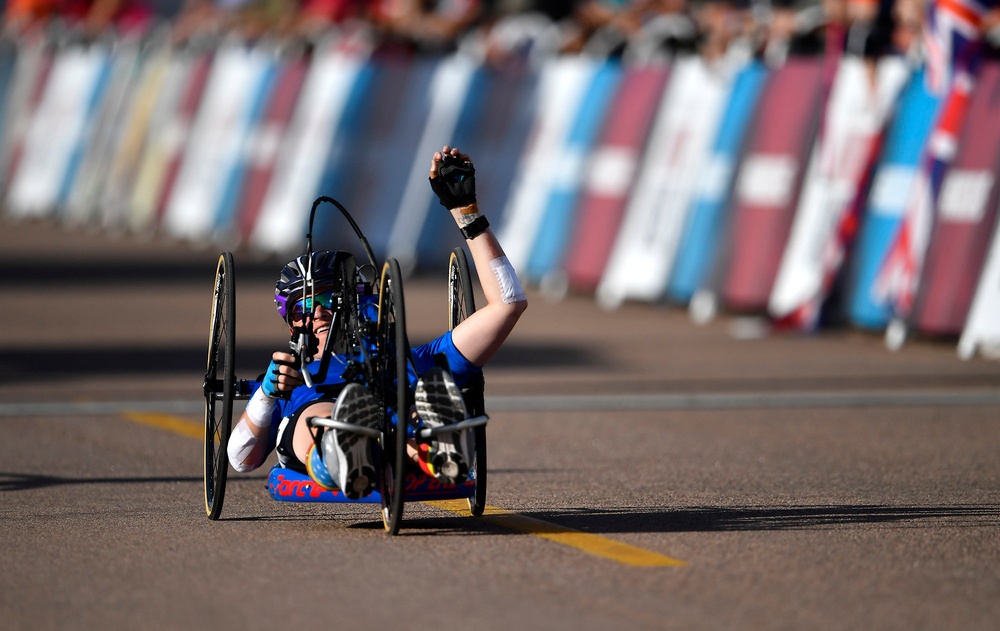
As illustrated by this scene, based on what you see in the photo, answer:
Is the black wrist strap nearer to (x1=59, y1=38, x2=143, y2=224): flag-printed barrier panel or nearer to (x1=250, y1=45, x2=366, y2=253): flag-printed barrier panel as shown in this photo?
(x1=250, y1=45, x2=366, y2=253): flag-printed barrier panel

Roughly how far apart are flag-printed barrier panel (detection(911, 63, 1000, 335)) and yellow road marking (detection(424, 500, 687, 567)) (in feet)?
22.1

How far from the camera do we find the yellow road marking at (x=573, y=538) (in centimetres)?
642

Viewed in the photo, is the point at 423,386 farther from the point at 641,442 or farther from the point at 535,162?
the point at 535,162

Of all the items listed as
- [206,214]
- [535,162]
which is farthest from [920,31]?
[206,214]

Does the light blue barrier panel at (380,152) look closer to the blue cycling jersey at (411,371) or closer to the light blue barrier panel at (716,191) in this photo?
the light blue barrier panel at (716,191)

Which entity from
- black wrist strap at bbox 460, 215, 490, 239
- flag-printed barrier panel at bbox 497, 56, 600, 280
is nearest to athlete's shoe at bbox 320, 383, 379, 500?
black wrist strap at bbox 460, 215, 490, 239

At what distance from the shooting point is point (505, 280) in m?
6.94

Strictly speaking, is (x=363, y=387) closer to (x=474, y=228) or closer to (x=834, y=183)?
(x=474, y=228)

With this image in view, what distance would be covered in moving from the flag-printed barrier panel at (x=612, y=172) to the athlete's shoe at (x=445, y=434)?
11.1m

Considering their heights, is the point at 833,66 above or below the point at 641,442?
above

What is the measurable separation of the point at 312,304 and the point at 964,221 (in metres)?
7.61

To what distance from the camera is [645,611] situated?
563cm

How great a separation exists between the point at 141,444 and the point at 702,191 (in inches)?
315

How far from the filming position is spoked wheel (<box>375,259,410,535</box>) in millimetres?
6426
